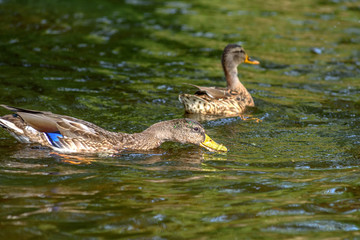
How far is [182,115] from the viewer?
11617mm

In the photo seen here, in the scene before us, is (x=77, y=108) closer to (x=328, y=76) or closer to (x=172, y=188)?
(x=172, y=188)

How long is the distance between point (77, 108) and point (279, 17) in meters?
11.3

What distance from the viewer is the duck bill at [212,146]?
899cm

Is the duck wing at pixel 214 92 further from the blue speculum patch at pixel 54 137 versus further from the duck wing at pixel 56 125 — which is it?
the blue speculum patch at pixel 54 137

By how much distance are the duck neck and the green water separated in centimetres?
37

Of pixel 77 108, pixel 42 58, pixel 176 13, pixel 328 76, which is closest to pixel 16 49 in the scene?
pixel 42 58

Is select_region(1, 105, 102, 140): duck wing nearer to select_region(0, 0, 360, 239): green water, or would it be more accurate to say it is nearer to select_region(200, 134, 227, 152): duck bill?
select_region(0, 0, 360, 239): green water

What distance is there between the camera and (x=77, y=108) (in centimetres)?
1125

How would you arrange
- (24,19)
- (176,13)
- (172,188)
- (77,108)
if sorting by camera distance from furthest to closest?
(176,13) → (24,19) → (77,108) → (172,188)

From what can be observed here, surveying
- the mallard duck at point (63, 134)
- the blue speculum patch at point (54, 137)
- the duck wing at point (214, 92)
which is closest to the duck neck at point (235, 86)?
the duck wing at point (214, 92)

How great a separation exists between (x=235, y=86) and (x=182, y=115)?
185 cm

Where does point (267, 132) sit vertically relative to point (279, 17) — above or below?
below

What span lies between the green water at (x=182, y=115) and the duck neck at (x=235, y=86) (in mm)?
366

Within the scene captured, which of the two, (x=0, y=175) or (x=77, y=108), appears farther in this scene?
(x=77, y=108)
